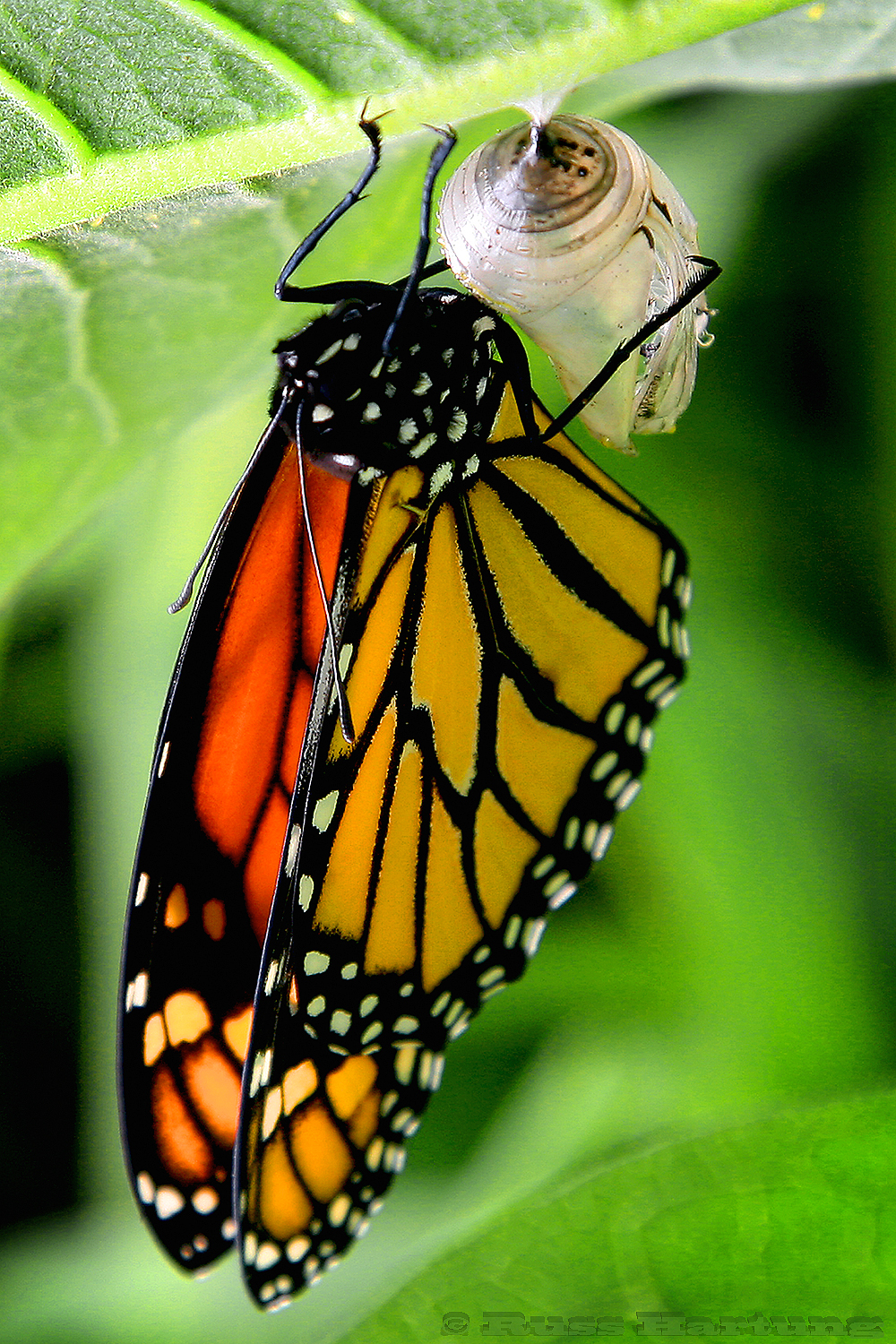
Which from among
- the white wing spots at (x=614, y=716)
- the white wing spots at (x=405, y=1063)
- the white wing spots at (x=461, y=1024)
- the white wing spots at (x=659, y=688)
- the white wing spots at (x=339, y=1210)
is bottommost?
the white wing spots at (x=339, y=1210)

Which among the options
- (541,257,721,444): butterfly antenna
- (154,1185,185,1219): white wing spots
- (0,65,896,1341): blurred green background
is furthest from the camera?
(0,65,896,1341): blurred green background

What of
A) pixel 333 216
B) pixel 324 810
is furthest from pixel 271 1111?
pixel 333 216

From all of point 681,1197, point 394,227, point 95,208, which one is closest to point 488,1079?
point 681,1197

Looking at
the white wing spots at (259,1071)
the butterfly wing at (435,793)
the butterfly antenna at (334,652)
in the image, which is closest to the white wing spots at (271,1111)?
the butterfly wing at (435,793)

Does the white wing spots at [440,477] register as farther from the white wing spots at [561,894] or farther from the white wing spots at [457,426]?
the white wing spots at [561,894]

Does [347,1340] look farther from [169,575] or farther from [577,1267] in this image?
[169,575]

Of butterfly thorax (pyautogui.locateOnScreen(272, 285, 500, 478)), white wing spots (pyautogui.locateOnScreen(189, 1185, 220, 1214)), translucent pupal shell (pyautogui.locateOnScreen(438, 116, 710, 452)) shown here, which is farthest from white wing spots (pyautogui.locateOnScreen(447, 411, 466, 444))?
white wing spots (pyautogui.locateOnScreen(189, 1185, 220, 1214))

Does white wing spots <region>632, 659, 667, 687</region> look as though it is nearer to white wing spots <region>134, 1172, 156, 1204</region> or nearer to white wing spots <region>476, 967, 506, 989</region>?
white wing spots <region>476, 967, 506, 989</region>

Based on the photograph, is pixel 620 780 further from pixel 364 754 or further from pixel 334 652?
pixel 334 652
